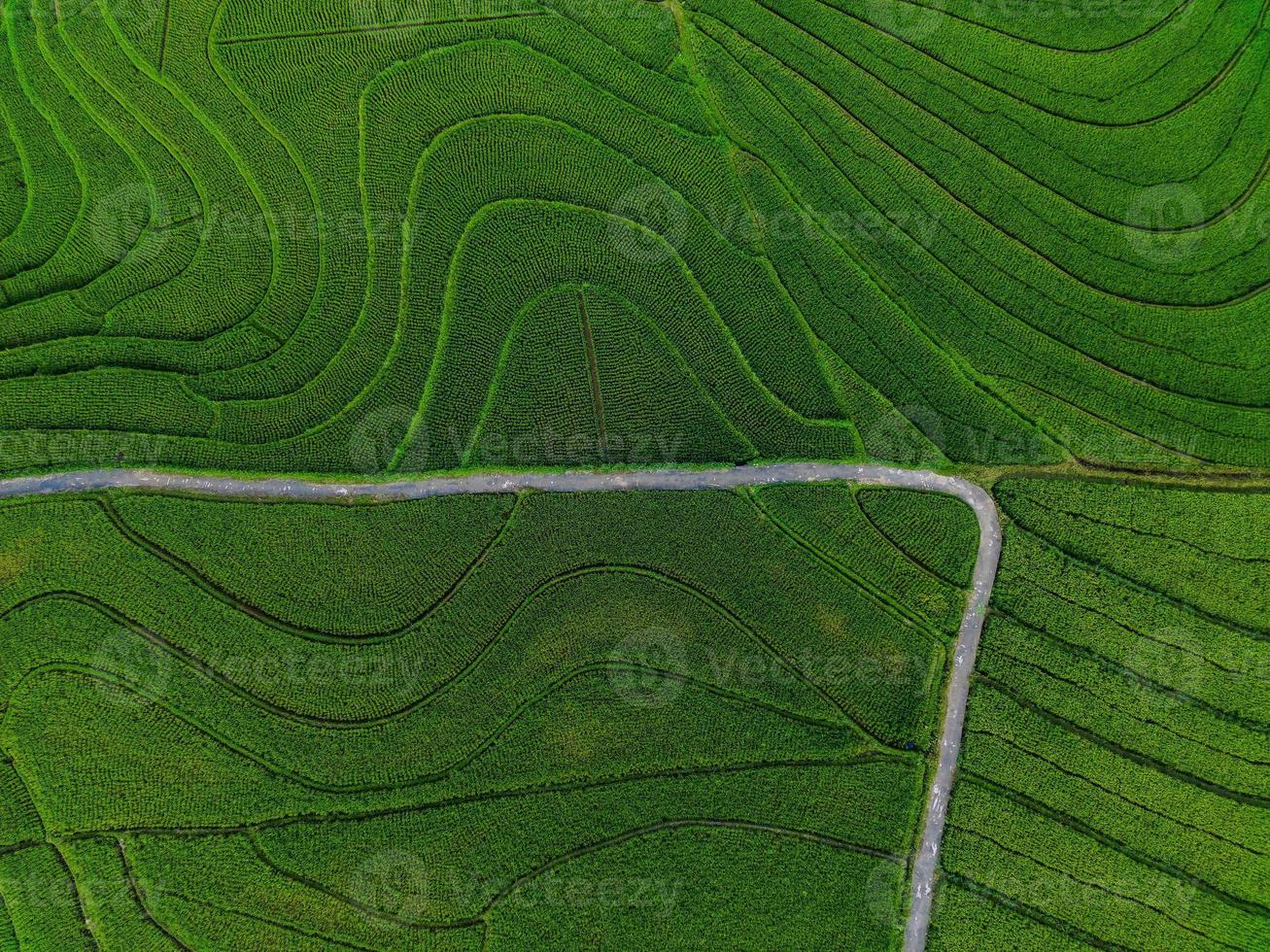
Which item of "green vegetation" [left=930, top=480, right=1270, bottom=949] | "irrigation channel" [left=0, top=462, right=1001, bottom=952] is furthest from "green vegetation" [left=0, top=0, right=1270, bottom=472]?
"green vegetation" [left=930, top=480, right=1270, bottom=949]

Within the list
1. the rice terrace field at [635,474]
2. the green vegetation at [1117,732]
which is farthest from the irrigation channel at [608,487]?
the green vegetation at [1117,732]

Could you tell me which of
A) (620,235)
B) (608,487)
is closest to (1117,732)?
(608,487)

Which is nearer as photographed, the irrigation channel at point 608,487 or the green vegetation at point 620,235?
the irrigation channel at point 608,487

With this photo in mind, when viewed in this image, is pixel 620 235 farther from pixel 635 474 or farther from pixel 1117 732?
pixel 1117 732

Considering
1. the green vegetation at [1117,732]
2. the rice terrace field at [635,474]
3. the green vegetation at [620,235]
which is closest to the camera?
the rice terrace field at [635,474]

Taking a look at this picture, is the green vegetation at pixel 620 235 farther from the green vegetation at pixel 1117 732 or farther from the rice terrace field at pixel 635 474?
the green vegetation at pixel 1117 732

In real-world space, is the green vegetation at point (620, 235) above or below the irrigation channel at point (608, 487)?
above

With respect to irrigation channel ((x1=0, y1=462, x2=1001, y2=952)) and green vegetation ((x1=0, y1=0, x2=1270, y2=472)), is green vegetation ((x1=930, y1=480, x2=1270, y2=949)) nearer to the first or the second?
irrigation channel ((x1=0, y1=462, x2=1001, y2=952))
